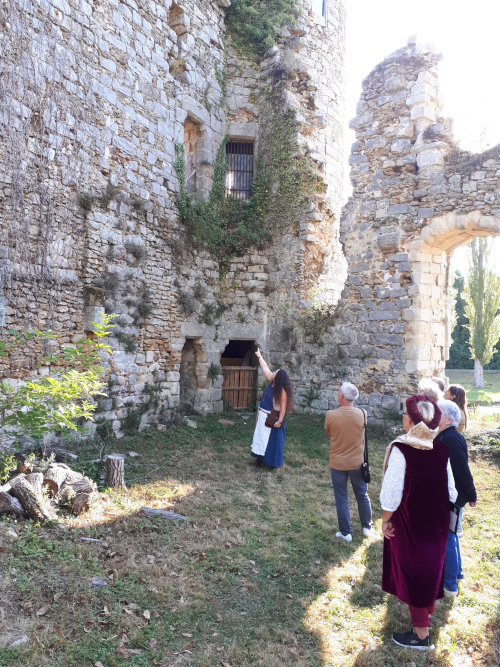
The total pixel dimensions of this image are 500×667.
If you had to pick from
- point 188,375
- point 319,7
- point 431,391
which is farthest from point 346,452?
point 319,7

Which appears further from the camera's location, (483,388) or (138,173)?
(483,388)

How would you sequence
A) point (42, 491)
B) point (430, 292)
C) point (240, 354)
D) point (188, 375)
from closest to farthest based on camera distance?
point (42, 491), point (430, 292), point (188, 375), point (240, 354)

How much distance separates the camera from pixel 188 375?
33.6 ft

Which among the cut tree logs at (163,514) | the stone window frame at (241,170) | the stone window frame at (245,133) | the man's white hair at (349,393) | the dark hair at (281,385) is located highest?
the stone window frame at (245,133)

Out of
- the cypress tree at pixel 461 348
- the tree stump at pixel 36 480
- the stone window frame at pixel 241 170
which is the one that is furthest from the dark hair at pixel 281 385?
the cypress tree at pixel 461 348

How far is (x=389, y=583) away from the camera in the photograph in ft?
10.7

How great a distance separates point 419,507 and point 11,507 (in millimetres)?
3582

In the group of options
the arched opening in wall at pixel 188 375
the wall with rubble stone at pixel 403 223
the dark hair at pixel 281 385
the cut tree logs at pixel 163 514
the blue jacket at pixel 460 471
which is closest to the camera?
the blue jacket at pixel 460 471

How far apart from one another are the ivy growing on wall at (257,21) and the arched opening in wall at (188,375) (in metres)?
7.38

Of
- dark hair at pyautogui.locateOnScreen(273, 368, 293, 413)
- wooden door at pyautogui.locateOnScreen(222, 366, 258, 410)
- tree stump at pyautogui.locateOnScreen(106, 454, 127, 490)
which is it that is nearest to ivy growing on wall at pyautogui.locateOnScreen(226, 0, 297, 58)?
wooden door at pyautogui.locateOnScreen(222, 366, 258, 410)

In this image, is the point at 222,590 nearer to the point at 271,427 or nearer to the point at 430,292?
the point at 271,427

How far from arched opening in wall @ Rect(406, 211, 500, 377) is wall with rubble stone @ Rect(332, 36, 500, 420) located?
2 cm

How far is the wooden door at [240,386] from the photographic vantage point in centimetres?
1073

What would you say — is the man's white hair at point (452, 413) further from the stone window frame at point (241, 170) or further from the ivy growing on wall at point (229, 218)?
the stone window frame at point (241, 170)
